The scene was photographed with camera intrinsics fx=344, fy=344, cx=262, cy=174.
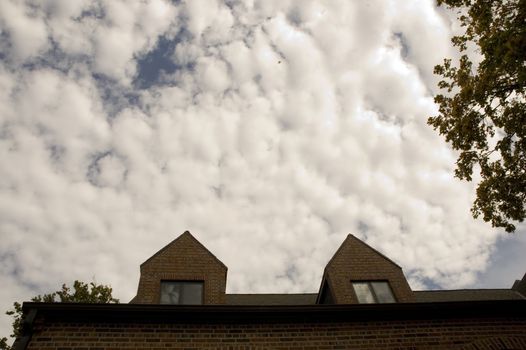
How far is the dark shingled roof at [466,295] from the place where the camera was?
17188mm

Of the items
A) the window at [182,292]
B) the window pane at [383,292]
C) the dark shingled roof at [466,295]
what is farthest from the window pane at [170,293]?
the dark shingled roof at [466,295]

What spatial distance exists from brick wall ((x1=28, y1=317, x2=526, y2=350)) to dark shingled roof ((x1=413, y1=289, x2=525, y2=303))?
7565 millimetres

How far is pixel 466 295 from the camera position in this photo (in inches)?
709

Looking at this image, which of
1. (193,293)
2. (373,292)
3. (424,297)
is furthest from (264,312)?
(424,297)

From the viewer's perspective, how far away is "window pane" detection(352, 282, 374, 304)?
11.5 meters

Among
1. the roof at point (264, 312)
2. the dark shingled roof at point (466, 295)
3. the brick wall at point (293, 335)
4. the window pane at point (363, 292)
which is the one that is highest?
the dark shingled roof at point (466, 295)

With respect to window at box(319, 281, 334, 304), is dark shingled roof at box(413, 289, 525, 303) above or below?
above

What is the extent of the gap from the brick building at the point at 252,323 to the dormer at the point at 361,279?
0.38 metres

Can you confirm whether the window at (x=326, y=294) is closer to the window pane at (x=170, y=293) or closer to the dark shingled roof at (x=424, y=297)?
the dark shingled roof at (x=424, y=297)

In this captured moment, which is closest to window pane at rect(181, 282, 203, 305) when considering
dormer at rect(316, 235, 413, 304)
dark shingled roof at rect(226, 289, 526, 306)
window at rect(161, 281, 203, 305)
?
window at rect(161, 281, 203, 305)

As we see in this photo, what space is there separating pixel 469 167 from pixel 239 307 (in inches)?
350

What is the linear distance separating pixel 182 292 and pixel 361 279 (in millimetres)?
6119

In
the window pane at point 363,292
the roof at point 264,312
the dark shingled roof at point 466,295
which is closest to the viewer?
the roof at point 264,312

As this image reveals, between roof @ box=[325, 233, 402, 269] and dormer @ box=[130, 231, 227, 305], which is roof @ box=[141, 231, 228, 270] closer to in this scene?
dormer @ box=[130, 231, 227, 305]
